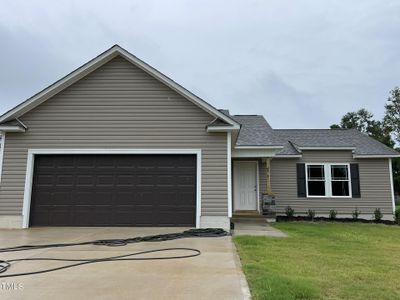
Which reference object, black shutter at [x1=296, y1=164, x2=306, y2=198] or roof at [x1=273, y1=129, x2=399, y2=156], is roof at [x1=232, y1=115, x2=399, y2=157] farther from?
black shutter at [x1=296, y1=164, x2=306, y2=198]

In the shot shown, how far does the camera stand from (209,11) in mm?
13664

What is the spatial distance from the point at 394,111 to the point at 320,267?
1285 inches

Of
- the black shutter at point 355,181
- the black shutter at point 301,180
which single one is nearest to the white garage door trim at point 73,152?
the black shutter at point 301,180

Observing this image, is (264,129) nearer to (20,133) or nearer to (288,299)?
(20,133)

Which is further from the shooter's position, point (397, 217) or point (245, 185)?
point (245, 185)

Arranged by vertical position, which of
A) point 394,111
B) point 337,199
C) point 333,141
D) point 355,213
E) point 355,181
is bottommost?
point 355,213

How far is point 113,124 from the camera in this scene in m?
9.80

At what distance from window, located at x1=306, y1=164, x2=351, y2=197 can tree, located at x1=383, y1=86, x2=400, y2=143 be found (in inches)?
853

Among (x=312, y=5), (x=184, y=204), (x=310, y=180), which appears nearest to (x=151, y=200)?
(x=184, y=204)

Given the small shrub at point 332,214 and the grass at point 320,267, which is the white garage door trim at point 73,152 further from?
the small shrub at point 332,214

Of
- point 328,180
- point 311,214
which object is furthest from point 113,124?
point 328,180

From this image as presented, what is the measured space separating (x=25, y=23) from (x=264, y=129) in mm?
11471

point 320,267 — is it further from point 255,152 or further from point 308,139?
point 308,139

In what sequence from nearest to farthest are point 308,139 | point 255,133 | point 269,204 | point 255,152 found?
point 255,152 < point 269,204 < point 255,133 < point 308,139
